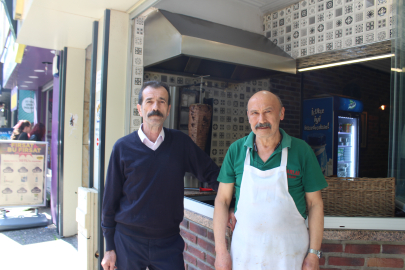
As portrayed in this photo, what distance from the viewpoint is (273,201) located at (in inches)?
55.6

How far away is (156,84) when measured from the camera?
1.79 meters

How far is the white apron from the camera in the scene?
1395mm

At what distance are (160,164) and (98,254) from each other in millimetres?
1759

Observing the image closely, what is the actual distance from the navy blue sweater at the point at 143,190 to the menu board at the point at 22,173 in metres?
4.09

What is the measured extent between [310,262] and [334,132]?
12.7 feet

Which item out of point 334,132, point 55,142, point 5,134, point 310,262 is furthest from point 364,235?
point 5,134

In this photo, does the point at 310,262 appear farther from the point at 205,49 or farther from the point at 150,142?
the point at 205,49

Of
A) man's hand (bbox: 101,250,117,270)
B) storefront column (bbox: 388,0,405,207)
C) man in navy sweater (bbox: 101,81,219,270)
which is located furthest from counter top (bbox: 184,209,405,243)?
man's hand (bbox: 101,250,117,270)

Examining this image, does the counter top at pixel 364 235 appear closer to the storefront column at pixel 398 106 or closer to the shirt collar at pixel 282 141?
the storefront column at pixel 398 106

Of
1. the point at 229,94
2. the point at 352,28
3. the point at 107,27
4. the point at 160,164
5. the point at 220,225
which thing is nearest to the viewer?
the point at 220,225

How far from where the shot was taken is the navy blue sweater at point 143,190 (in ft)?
5.47

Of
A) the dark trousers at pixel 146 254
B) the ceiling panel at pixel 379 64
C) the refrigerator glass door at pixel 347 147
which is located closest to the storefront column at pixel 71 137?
the dark trousers at pixel 146 254

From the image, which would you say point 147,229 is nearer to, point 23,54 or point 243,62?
point 243,62

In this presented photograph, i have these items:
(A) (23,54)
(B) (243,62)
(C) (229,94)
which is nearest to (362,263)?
(B) (243,62)
